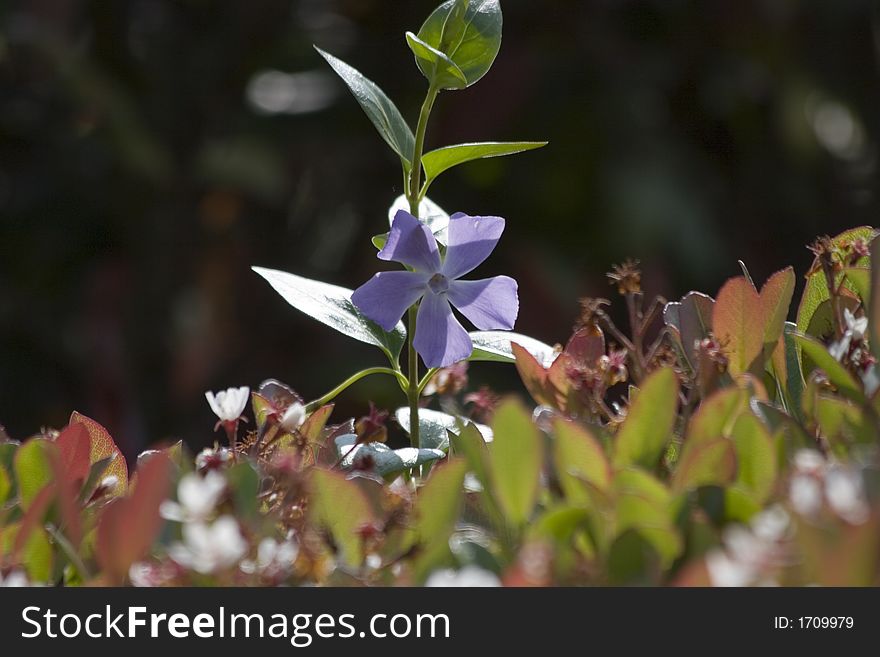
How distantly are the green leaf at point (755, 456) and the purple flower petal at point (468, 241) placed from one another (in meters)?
0.29

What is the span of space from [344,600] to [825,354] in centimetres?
27

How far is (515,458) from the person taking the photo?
47 centimetres

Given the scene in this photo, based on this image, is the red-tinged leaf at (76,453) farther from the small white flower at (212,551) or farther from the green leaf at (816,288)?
the green leaf at (816,288)

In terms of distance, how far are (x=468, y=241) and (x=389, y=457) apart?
176 mm

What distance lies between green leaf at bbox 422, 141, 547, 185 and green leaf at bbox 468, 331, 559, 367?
0.12 metres

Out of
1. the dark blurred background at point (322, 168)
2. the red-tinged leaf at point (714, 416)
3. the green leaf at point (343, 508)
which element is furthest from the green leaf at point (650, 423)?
the dark blurred background at point (322, 168)

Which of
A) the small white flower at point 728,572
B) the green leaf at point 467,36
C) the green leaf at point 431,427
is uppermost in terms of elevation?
the green leaf at point 467,36

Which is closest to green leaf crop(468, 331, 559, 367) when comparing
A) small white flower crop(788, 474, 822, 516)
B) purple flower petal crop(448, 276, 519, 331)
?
purple flower petal crop(448, 276, 519, 331)

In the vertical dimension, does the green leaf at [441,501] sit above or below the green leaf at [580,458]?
below

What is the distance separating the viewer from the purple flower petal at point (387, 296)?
0.71 metres

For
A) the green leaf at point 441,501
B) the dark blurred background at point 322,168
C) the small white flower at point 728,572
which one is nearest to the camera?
the small white flower at point 728,572

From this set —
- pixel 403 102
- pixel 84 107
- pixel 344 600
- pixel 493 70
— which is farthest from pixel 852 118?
pixel 344 600

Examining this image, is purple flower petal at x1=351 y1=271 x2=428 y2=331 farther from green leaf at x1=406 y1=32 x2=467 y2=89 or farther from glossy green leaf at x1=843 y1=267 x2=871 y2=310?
glossy green leaf at x1=843 y1=267 x2=871 y2=310

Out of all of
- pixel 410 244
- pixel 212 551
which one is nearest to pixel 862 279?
pixel 410 244
